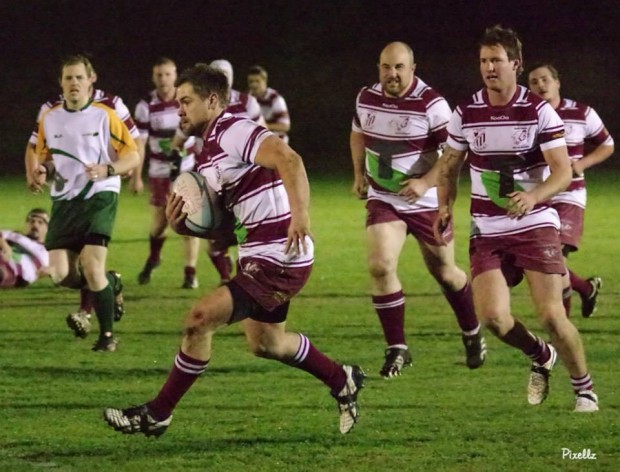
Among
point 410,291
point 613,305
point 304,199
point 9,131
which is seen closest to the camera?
point 304,199

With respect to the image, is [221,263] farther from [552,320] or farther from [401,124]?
[552,320]

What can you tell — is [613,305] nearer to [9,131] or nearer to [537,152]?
[537,152]

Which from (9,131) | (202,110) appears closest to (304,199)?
(202,110)

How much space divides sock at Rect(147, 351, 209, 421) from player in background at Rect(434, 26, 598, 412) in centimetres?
156

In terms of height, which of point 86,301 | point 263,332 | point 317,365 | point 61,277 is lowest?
point 61,277

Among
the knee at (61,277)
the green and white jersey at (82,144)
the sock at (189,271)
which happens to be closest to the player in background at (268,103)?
the sock at (189,271)

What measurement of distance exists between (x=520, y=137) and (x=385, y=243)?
1.60 m

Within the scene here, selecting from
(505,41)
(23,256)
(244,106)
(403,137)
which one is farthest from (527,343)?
(244,106)

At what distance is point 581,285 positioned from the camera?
10.4m

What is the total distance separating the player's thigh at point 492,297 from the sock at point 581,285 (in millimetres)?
3270

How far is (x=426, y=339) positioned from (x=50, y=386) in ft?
8.98

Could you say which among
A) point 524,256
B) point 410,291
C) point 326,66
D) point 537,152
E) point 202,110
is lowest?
point 326,66

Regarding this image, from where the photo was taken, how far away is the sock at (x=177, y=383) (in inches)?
254

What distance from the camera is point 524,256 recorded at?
7.20 m
